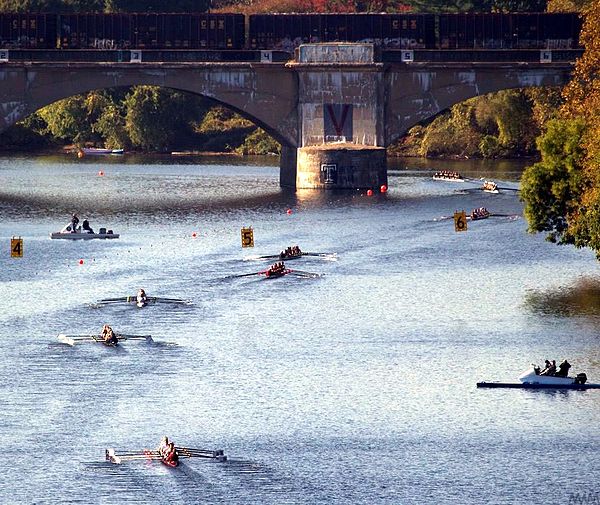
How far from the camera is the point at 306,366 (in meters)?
99.8

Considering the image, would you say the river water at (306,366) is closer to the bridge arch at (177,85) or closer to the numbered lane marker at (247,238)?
the numbered lane marker at (247,238)

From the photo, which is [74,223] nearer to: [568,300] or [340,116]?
[340,116]

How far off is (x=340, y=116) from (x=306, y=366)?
8959cm

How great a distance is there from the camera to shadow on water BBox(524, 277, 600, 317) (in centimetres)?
11462

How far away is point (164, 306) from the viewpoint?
382ft

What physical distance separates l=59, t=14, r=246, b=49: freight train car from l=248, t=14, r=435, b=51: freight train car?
2356mm

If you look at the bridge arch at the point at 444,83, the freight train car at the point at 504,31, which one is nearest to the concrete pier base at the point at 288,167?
the bridge arch at the point at 444,83

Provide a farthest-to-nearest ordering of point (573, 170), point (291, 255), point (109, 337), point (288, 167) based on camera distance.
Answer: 1. point (288, 167)
2. point (291, 255)
3. point (573, 170)
4. point (109, 337)

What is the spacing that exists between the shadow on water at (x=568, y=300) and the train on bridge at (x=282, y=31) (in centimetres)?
7048

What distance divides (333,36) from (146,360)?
9699 centimetres

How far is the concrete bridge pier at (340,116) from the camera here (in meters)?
185

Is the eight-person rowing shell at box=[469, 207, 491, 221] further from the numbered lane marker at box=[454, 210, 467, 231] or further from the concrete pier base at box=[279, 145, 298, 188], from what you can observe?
the concrete pier base at box=[279, 145, 298, 188]

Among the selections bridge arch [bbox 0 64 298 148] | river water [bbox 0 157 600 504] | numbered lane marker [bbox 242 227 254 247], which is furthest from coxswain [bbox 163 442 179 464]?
bridge arch [bbox 0 64 298 148]

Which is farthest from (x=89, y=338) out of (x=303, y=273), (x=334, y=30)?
(x=334, y=30)
